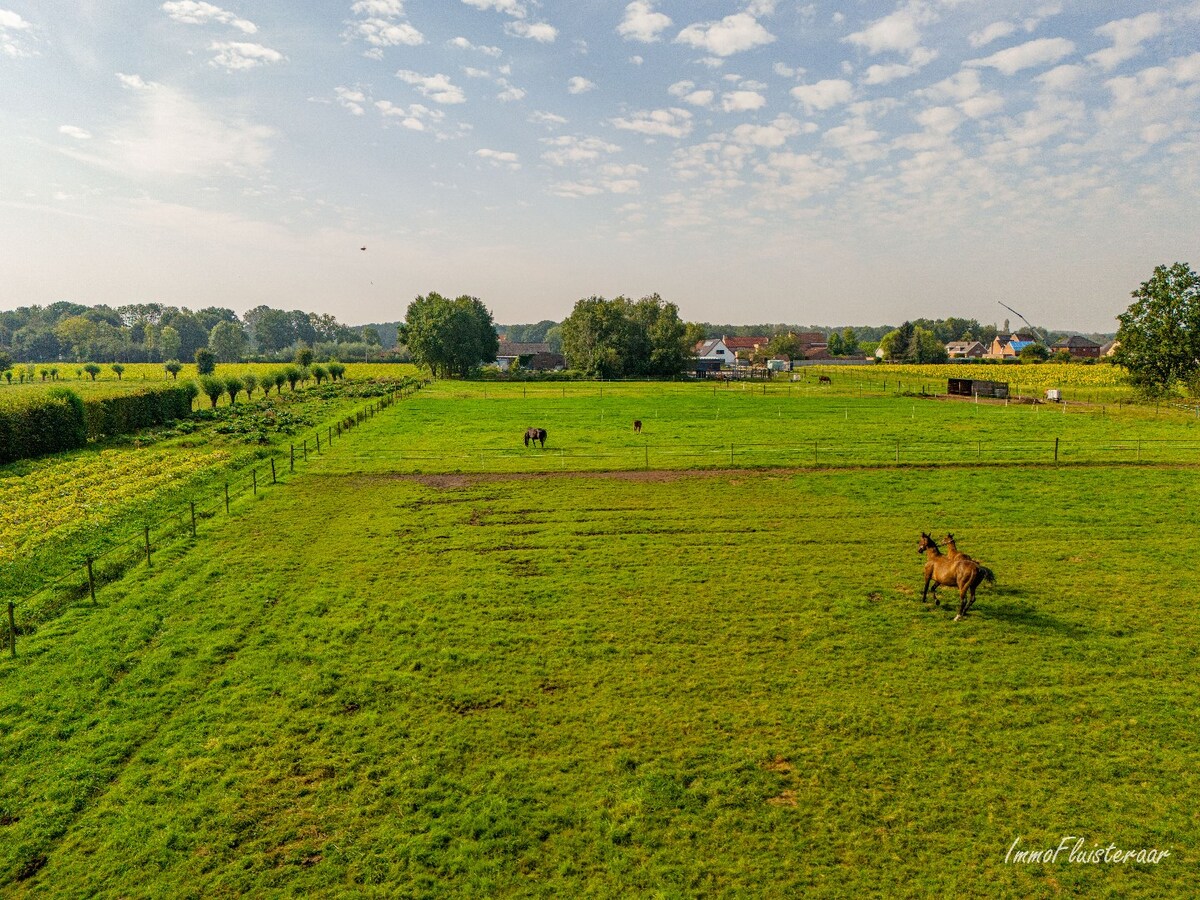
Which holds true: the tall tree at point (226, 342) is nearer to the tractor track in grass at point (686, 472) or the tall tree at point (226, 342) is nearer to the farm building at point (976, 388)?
the tractor track in grass at point (686, 472)

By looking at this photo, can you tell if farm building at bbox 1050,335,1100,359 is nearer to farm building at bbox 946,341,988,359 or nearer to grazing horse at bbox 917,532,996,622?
farm building at bbox 946,341,988,359

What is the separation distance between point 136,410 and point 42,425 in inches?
394

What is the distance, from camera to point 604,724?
10109 millimetres

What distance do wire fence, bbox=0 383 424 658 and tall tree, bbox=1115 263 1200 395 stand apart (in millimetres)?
74221

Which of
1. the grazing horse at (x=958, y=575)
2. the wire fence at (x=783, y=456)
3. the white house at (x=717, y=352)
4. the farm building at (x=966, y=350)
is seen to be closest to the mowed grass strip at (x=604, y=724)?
the grazing horse at (x=958, y=575)

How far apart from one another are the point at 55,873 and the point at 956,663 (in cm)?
1355

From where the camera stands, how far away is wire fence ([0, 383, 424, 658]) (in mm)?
14250

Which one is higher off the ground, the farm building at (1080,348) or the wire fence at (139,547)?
the farm building at (1080,348)

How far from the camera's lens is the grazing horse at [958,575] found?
13.7 meters

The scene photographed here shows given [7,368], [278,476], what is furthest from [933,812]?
[7,368]

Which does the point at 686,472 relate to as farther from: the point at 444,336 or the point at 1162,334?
the point at 444,336

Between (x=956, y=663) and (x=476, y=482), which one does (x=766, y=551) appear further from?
(x=476, y=482)

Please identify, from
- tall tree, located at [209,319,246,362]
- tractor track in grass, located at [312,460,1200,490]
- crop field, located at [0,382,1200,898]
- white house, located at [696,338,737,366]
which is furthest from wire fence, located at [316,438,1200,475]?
tall tree, located at [209,319,246,362]

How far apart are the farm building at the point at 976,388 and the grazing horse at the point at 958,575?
177 ft
